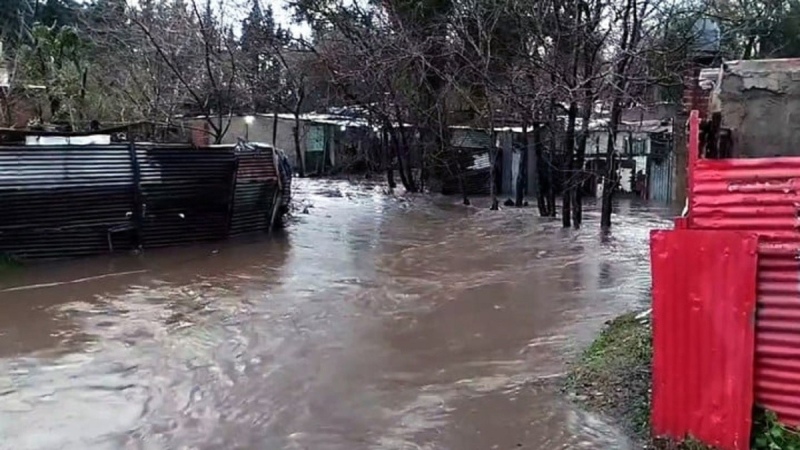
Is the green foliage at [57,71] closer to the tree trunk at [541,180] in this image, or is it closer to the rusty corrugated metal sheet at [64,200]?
the rusty corrugated metal sheet at [64,200]

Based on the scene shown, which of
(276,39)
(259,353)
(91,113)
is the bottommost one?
(259,353)

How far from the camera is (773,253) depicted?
366 cm

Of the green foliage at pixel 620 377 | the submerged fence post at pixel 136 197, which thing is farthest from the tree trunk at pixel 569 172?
the green foliage at pixel 620 377

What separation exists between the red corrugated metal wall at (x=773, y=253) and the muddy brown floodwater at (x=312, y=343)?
3.25 feet

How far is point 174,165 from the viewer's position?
12711mm

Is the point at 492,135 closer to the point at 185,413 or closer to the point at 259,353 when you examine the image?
the point at 259,353

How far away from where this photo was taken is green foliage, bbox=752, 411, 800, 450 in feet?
12.2

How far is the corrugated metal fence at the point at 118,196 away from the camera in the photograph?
35.9ft

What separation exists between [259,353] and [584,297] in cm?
416

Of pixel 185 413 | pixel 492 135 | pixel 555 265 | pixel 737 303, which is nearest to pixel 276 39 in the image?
pixel 492 135

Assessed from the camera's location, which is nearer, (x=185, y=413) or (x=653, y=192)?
(x=185, y=413)

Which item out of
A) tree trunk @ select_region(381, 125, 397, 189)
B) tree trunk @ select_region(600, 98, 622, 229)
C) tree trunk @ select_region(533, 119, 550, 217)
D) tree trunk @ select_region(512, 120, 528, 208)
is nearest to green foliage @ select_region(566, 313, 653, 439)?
tree trunk @ select_region(600, 98, 622, 229)

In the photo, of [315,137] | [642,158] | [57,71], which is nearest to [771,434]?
[642,158]

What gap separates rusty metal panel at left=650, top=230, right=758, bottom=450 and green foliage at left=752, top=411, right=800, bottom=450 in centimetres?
6
